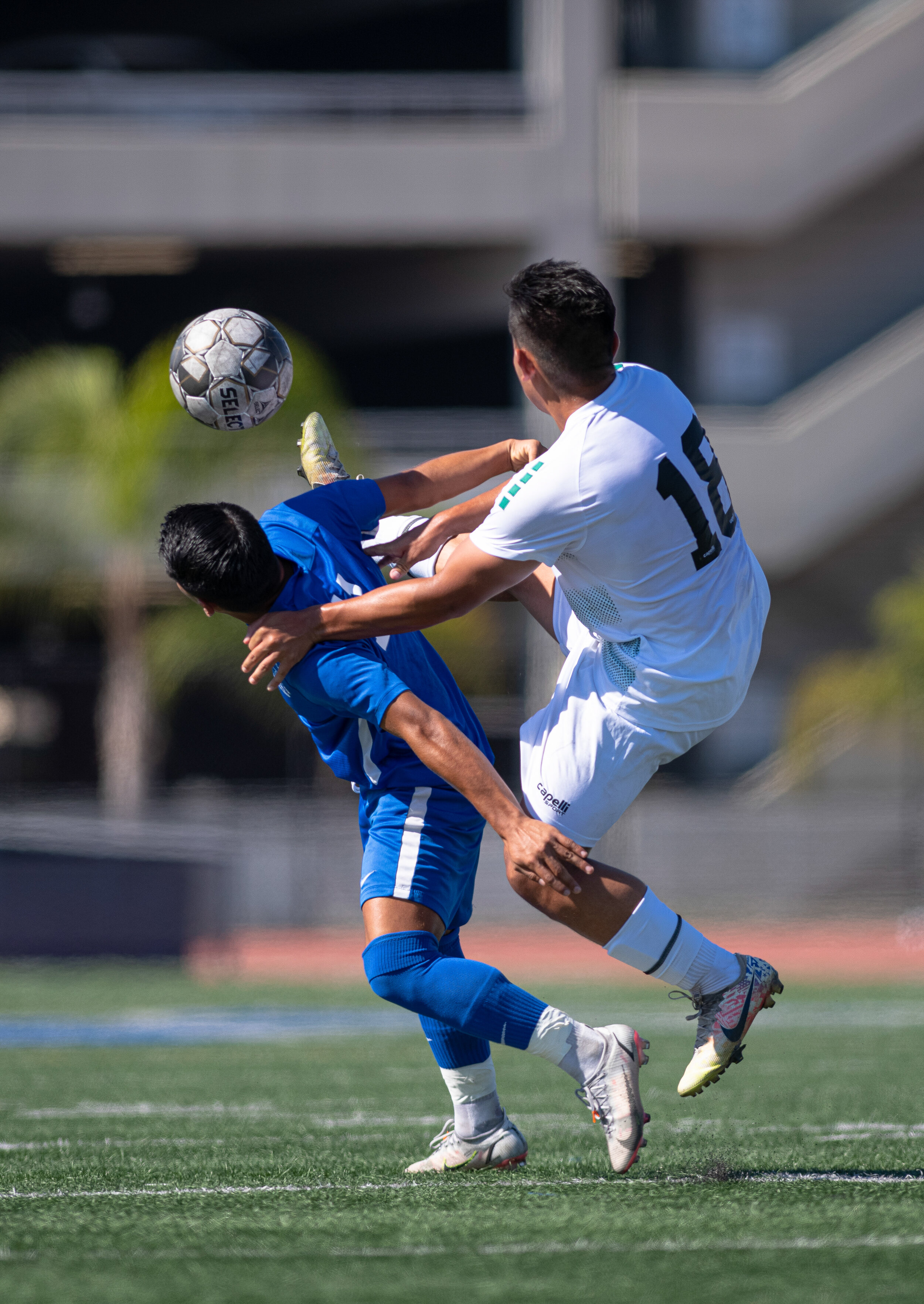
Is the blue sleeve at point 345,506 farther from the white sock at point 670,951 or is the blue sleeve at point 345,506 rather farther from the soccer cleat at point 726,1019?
the soccer cleat at point 726,1019

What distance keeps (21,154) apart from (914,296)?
12.5 m

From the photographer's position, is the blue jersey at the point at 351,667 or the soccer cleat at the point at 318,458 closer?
the blue jersey at the point at 351,667

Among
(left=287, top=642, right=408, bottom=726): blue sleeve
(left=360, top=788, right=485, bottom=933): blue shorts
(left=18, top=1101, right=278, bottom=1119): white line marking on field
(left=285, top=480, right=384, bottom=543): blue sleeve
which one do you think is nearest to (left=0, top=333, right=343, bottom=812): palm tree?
(left=18, top=1101, right=278, bottom=1119): white line marking on field

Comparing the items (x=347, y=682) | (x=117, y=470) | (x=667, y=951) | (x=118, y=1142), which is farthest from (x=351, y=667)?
(x=117, y=470)

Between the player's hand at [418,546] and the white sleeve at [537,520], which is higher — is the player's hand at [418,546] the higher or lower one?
the lower one

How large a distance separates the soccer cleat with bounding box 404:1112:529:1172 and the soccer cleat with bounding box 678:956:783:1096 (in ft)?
1.71

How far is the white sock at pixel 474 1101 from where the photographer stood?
4656 mm

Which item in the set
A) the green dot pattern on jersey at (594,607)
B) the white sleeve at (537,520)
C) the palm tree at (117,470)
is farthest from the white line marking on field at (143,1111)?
the palm tree at (117,470)

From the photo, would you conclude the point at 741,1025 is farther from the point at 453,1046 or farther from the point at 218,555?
the point at 218,555

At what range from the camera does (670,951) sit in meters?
4.49

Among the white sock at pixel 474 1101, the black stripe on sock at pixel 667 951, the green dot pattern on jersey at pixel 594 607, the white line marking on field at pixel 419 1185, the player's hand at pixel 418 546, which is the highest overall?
the green dot pattern on jersey at pixel 594 607

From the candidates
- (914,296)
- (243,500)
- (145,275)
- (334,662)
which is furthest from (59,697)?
(334,662)

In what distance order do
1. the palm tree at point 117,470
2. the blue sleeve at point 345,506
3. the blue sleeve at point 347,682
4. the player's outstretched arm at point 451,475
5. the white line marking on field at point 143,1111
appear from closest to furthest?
the blue sleeve at point 347,682
the blue sleeve at point 345,506
the player's outstretched arm at point 451,475
the white line marking on field at point 143,1111
the palm tree at point 117,470

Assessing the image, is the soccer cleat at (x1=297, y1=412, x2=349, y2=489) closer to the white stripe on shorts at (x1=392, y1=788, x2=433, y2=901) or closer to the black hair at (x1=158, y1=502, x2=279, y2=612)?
the black hair at (x1=158, y1=502, x2=279, y2=612)
